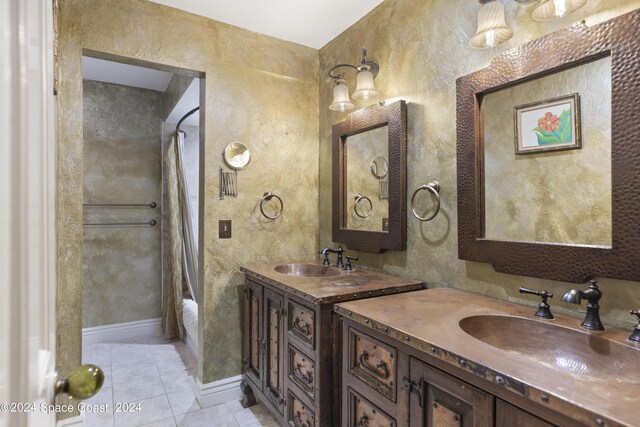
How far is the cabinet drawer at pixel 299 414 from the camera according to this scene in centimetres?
155

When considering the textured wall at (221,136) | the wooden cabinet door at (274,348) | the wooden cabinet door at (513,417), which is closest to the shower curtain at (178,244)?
the textured wall at (221,136)

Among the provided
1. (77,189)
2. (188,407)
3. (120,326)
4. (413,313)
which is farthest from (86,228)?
(413,313)

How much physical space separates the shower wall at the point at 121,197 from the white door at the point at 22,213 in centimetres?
333

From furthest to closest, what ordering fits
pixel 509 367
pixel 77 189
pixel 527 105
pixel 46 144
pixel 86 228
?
pixel 86 228
pixel 77 189
pixel 527 105
pixel 509 367
pixel 46 144

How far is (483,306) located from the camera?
1.31 m

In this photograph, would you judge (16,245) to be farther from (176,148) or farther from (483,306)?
(176,148)

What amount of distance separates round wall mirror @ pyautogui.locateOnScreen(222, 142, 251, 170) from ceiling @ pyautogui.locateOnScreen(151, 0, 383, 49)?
80cm

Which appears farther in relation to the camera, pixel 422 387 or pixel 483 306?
pixel 483 306

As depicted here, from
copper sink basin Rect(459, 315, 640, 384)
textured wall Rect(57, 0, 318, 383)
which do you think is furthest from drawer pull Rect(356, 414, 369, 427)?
textured wall Rect(57, 0, 318, 383)

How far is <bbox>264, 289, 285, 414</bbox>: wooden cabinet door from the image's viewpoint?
180 cm

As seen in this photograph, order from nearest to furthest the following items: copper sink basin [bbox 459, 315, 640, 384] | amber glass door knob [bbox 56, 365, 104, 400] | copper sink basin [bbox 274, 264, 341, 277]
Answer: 1. amber glass door knob [bbox 56, 365, 104, 400]
2. copper sink basin [bbox 459, 315, 640, 384]
3. copper sink basin [bbox 274, 264, 341, 277]

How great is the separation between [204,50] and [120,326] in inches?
108

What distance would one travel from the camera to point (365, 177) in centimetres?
215

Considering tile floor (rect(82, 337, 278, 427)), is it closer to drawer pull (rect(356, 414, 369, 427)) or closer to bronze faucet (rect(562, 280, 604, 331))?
drawer pull (rect(356, 414, 369, 427))
